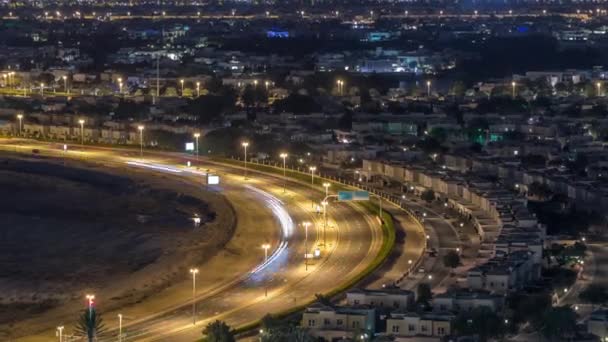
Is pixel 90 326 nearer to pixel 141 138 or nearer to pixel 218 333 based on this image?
pixel 218 333

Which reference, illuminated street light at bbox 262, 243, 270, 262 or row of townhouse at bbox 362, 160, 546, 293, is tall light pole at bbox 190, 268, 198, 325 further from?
row of townhouse at bbox 362, 160, 546, 293

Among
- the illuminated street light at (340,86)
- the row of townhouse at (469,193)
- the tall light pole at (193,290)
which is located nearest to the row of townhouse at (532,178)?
the row of townhouse at (469,193)

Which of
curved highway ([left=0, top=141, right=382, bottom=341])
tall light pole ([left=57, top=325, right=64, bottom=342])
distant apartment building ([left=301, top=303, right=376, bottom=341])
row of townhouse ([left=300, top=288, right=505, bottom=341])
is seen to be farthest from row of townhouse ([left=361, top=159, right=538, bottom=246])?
tall light pole ([left=57, top=325, right=64, bottom=342])

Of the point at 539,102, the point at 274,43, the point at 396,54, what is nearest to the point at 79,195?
the point at 539,102

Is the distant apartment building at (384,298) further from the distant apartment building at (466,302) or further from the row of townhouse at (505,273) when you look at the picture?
the row of townhouse at (505,273)

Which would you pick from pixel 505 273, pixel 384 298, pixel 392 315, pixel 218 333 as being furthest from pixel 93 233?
pixel 218 333

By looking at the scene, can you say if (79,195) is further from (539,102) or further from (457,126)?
(539,102)
